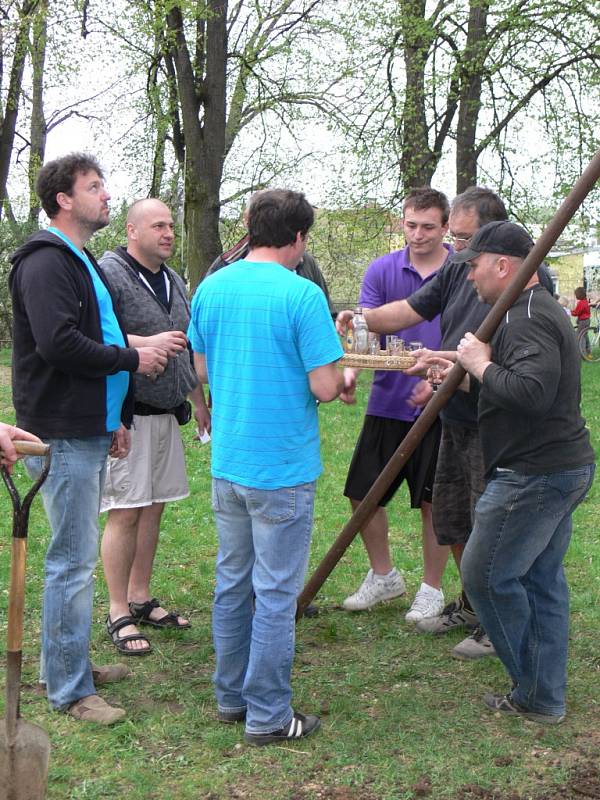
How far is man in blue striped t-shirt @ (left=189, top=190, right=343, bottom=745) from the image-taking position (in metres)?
3.60

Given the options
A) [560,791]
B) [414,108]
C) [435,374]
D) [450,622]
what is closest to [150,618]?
[450,622]

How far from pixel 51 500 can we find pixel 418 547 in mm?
3523

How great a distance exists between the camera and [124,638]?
4.80 metres

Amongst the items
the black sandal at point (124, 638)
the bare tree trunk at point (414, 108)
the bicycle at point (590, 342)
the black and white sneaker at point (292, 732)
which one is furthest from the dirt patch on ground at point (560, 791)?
the bicycle at point (590, 342)

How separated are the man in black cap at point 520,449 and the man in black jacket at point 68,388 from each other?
152 cm

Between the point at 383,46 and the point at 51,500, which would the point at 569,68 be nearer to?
the point at 383,46

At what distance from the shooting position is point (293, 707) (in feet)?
13.6

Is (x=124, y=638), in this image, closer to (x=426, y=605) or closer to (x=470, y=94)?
(x=426, y=605)

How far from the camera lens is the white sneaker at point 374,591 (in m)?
5.43

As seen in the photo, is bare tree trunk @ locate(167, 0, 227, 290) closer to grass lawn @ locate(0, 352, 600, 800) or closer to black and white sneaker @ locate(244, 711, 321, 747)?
grass lawn @ locate(0, 352, 600, 800)

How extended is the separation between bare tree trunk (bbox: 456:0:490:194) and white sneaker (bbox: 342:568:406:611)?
12409mm

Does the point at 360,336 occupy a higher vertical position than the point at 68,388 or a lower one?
higher

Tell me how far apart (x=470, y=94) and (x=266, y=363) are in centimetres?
1473

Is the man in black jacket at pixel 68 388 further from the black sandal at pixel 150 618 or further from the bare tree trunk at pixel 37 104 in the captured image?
the bare tree trunk at pixel 37 104
